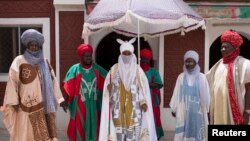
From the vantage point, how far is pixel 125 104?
528 centimetres

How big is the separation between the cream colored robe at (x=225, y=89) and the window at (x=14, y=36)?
182 inches

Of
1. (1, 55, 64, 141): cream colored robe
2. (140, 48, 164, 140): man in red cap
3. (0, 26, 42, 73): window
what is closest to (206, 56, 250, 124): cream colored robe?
(140, 48, 164, 140): man in red cap

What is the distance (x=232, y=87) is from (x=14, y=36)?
5.63 m

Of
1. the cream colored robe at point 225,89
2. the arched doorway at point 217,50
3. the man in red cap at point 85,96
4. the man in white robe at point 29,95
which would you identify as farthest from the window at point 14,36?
the cream colored robe at point 225,89

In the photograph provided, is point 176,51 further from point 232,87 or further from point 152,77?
point 232,87

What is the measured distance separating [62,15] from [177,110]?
3.80 metres

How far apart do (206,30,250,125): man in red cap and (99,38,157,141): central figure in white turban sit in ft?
3.45

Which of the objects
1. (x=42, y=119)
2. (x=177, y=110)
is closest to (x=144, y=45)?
(x=177, y=110)

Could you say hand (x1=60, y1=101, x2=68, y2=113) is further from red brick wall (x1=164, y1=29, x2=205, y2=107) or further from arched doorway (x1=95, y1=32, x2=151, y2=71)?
arched doorway (x1=95, y1=32, x2=151, y2=71)

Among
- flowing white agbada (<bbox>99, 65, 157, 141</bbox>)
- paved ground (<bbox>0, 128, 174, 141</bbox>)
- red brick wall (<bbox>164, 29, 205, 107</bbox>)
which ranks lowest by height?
paved ground (<bbox>0, 128, 174, 141</bbox>)

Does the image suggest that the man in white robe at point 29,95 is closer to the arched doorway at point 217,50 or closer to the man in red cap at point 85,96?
the man in red cap at point 85,96

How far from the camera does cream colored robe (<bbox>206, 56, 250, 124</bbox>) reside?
4512 mm

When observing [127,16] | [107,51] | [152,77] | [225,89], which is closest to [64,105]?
[127,16]

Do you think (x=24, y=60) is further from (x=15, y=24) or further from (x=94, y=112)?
(x=15, y=24)
